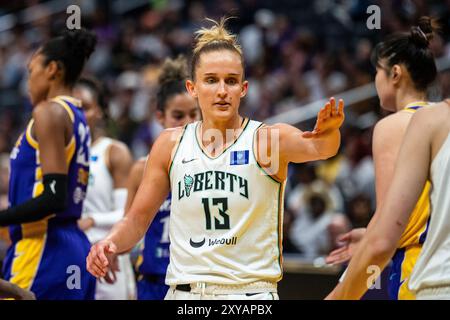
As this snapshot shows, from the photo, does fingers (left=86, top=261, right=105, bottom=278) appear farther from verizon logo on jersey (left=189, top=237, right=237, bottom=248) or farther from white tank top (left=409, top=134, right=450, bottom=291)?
white tank top (left=409, top=134, right=450, bottom=291)

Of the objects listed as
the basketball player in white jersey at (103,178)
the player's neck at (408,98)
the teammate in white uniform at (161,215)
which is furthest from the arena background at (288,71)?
the player's neck at (408,98)

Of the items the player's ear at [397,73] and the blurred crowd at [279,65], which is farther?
the blurred crowd at [279,65]

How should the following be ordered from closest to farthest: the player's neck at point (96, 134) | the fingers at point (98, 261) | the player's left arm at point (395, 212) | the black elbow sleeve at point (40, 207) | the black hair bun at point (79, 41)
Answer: the player's left arm at point (395, 212), the fingers at point (98, 261), the black elbow sleeve at point (40, 207), the black hair bun at point (79, 41), the player's neck at point (96, 134)

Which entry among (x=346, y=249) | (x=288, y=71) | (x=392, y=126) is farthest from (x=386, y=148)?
(x=288, y=71)

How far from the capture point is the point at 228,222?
364cm

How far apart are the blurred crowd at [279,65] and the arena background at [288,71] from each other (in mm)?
18

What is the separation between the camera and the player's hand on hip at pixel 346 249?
424 centimetres

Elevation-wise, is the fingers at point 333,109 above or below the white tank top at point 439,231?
above

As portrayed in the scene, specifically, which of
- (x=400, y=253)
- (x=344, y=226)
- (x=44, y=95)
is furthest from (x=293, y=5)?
(x=400, y=253)

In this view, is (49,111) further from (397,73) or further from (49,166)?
(397,73)

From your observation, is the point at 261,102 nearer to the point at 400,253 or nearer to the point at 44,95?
the point at 44,95

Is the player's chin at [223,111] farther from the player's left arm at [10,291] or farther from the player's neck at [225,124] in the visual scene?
the player's left arm at [10,291]

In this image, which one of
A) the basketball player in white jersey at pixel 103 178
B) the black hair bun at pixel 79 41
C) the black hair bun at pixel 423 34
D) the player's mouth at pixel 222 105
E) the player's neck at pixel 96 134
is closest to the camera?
the player's mouth at pixel 222 105

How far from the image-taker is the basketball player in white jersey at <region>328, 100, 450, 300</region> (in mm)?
2668
